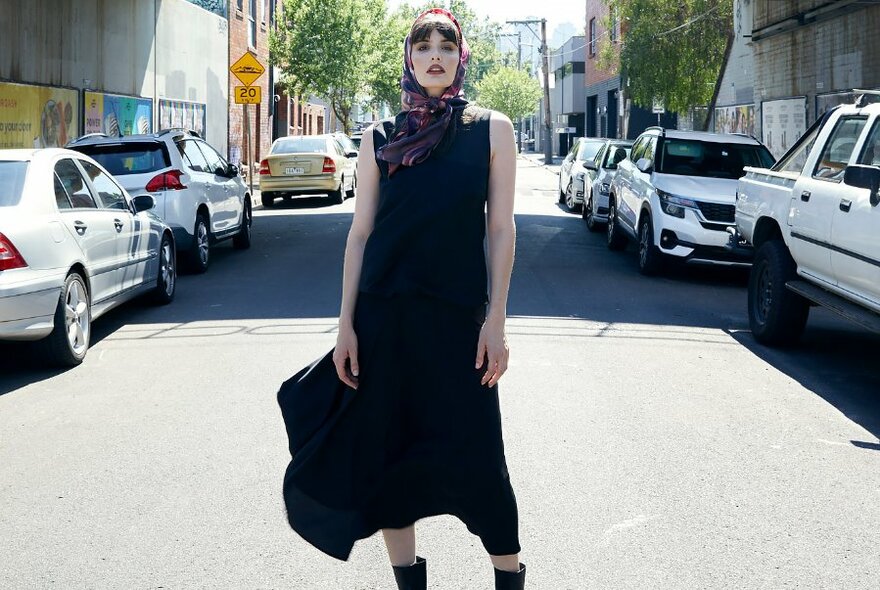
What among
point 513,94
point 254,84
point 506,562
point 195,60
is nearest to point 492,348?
point 506,562

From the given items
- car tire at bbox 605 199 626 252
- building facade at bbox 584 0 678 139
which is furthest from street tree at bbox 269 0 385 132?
car tire at bbox 605 199 626 252

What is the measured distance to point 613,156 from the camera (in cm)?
1955

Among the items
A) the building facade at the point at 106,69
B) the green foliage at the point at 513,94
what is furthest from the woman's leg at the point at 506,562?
the green foliage at the point at 513,94

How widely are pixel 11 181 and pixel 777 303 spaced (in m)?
5.76

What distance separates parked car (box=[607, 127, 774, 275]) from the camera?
13352 mm

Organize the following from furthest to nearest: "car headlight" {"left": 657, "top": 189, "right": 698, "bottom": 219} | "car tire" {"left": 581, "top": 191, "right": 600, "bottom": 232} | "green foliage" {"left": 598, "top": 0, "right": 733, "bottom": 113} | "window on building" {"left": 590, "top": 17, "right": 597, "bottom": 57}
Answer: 1. "window on building" {"left": 590, "top": 17, "right": 597, "bottom": 57}
2. "green foliage" {"left": 598, "top": 0, "right": 733, "bottom": 113}
3. "car tire" {"left": 581, "top": 191, "right": 600, "bottom": 232}
4. "car headlight" {"left": 657, "top": 189, "right": 698, "bottom": 219}

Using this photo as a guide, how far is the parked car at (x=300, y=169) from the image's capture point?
25.0m

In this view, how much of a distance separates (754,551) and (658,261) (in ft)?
30.5

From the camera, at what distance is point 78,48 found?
73.3ft

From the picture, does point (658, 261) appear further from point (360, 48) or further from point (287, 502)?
point (360, 48)

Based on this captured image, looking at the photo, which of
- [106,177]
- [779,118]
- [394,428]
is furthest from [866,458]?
[779,118]

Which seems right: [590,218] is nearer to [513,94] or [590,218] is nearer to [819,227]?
[819,227]

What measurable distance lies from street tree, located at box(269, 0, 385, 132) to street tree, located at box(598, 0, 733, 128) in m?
16.5

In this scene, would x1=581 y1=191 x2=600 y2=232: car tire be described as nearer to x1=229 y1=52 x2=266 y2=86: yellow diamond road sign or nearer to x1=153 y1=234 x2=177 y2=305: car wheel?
x1=229 y1=52 x2=266 y2=86: yellow diamond road sign
